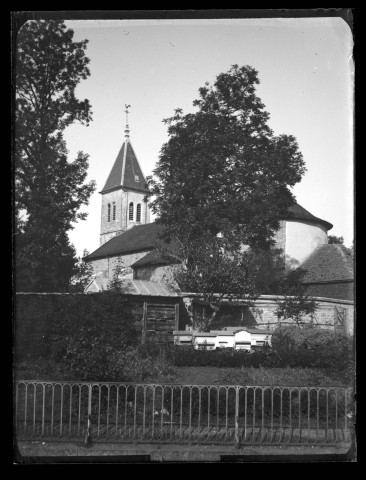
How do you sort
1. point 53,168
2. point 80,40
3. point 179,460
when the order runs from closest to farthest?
point 179,460 < point 80,40 < point 53,168

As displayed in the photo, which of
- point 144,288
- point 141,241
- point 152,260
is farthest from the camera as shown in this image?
point 141,241

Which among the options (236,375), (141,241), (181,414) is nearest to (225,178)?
(141,241)

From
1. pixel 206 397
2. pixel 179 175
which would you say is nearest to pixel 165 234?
pixel 179 175

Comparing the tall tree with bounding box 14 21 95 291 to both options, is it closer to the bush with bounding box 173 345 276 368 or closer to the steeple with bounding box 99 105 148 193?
the steeple with bounding box 99 105 148 193

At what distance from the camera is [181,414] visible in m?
7.35

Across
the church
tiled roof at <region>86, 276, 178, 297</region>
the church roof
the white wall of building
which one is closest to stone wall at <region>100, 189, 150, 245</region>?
the church

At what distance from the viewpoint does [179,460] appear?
6715 millimetres

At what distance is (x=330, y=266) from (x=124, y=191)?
3.63 meters

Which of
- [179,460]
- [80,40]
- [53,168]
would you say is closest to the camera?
[179,460]

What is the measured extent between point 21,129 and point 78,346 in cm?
315

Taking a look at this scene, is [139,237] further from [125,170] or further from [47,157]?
[47,157]

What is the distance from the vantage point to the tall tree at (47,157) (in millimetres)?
7184

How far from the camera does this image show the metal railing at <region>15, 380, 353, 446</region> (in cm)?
719

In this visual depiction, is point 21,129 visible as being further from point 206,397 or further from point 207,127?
point 206,397
